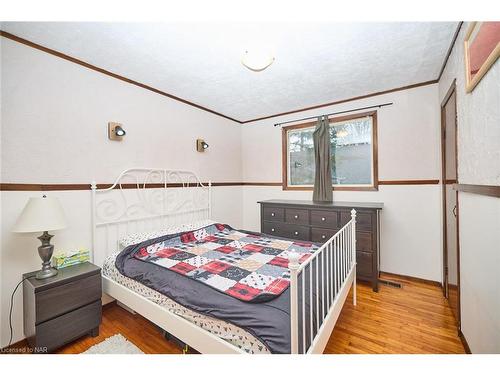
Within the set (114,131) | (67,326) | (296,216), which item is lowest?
(67,326)

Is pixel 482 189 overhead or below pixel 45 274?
overhead

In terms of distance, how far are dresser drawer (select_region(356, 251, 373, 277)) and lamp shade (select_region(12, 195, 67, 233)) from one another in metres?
3.00

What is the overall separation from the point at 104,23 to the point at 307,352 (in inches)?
101

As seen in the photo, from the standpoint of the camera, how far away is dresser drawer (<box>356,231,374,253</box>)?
2592mm

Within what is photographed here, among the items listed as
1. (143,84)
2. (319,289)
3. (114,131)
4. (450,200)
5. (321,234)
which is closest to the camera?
(319,289)

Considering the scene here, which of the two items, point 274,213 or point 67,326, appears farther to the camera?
point 274,213

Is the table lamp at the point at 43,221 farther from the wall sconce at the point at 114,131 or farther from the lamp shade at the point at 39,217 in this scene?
the wall sconce at the point at 114,131

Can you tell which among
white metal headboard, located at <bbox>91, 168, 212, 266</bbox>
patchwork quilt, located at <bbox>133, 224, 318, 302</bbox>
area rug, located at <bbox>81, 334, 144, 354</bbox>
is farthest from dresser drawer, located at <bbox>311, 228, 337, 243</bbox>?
area rug, located at <bbox>81, 334, 144, 354</bbox>

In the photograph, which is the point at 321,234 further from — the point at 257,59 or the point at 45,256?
the point at 45,256

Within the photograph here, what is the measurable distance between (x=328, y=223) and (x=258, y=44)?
217 centimetres

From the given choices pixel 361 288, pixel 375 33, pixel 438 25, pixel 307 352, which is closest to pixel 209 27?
pixel 375 33

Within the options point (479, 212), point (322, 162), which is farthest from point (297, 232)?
point (479, 212)

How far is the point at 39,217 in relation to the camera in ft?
5.28

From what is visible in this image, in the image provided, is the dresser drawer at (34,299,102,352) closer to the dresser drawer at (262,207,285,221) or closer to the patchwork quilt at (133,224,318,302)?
the patchwork quilt at (133,224,318,302)
